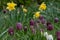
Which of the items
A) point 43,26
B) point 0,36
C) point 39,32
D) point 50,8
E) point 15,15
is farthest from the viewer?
point 50,8

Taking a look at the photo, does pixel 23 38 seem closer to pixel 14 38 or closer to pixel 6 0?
pixel 14 38

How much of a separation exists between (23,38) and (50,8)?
2.17 m

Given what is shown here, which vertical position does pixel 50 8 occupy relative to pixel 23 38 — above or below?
below

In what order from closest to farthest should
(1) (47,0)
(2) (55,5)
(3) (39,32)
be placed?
1. (3) (39,32)
2. (2) (55,5)
3. (1) (47,0)

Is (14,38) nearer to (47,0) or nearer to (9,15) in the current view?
(9,15)

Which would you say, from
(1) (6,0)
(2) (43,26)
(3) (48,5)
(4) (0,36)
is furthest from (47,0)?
(4) (0,36)

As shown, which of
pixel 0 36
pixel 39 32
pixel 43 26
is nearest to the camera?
pixel 39 32

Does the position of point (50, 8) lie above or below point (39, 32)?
below

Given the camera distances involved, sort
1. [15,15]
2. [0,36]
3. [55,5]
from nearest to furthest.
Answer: [0,36]
[15,15]
[55,5]

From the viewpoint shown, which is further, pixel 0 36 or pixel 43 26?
pixel 43 26

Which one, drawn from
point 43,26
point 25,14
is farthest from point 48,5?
point 43,26

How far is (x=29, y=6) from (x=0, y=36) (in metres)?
2.27

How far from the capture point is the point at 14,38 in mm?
2721

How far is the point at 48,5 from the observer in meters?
5.15
